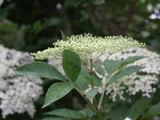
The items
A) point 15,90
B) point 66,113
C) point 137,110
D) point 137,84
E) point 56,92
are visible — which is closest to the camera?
point 56,92

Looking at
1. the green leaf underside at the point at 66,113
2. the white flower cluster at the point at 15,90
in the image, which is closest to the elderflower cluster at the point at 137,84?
the green leaf underside at the point at 66,113

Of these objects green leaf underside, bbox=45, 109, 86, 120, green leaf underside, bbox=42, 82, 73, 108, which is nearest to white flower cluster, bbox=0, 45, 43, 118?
green leaf underside, bbox=45, 109, 86, 120

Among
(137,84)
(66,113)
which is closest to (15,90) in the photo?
(66,113)

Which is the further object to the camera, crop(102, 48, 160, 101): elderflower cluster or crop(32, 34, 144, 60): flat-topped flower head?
crop(102, 48, 160, 101): elderflower cluster

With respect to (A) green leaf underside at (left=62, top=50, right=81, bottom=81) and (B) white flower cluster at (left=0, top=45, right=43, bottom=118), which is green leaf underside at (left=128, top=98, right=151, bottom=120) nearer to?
(A) green leaf underside at (left=62, top=50, right=81, bottom=81)

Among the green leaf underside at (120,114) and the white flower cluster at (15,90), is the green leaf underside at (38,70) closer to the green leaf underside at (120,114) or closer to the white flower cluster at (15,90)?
the green leaf underside at (120,114)

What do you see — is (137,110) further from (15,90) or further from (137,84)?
(15,90)
